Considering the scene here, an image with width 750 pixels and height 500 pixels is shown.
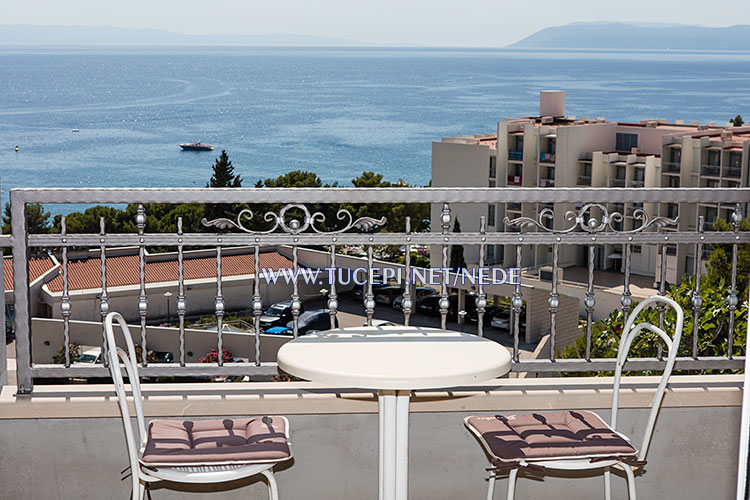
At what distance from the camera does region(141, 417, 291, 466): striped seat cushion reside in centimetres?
208

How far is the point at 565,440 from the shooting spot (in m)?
2.26

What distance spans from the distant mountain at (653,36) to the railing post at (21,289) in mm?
137039

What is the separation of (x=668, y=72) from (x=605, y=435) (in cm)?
17813

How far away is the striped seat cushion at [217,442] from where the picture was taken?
208cm

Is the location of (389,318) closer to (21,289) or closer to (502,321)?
(502,321)

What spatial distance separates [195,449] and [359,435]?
0.83 m

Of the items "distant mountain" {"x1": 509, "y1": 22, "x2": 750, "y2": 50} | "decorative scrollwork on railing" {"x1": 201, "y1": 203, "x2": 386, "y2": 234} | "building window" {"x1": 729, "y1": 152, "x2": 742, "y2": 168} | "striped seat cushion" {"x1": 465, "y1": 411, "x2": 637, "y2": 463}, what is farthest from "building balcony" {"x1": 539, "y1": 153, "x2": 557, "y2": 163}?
"distant mountain" {"x1": 509, "y1": 22, "x2": 750, "y2": 50}

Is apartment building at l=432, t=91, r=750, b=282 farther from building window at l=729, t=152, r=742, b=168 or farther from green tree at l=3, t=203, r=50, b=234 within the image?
green tree at l=3, t=203, r=50, b=234

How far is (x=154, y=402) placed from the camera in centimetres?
279

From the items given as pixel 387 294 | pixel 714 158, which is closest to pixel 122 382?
pixel 387 294

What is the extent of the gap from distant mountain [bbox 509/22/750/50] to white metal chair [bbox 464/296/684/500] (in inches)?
5387

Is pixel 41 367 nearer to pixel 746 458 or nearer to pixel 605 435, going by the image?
pixel 605 435

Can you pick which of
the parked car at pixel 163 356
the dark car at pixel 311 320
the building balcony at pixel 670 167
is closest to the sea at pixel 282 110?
the building balcony at pixel 670 167

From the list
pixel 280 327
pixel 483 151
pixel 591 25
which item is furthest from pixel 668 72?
pixel 280 327
